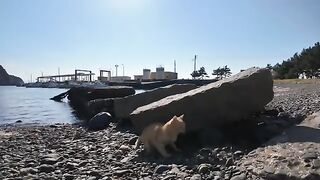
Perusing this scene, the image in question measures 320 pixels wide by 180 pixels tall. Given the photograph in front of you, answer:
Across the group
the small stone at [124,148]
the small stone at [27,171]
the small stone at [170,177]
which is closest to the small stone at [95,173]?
the small stone at [27,171]

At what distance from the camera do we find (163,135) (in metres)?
8.97

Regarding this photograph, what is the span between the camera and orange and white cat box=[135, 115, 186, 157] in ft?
29.4

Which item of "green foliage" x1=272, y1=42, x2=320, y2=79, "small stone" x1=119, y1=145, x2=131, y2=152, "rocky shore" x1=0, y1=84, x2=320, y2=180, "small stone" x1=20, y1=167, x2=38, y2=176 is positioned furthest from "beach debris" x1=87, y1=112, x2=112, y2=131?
"green foliage" x1=272, y1=42, x2=320, y2=79

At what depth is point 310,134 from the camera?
8766 mm

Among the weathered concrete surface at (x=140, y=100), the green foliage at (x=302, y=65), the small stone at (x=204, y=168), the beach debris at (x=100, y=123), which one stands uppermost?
the green foliage at (x=302, y=65)

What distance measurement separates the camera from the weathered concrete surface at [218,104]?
10.4 meters

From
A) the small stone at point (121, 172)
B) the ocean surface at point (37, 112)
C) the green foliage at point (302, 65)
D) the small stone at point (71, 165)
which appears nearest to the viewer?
the small stone at point (121, 172)

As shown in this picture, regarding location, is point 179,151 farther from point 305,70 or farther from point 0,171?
point 305,70

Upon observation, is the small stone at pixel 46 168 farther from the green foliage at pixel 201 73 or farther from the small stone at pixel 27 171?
the green foliage at pixel 201 73

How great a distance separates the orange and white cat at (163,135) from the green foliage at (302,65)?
66.0 m

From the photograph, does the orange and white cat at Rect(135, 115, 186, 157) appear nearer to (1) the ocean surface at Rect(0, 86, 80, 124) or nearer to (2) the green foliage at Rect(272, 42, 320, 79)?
(1) the ocean surface at Rect(0, 86, 80, 124)

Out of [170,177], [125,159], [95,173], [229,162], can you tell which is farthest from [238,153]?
[95,173]

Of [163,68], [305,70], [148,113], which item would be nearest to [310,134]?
[148,113]

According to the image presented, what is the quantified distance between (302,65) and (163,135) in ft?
234
